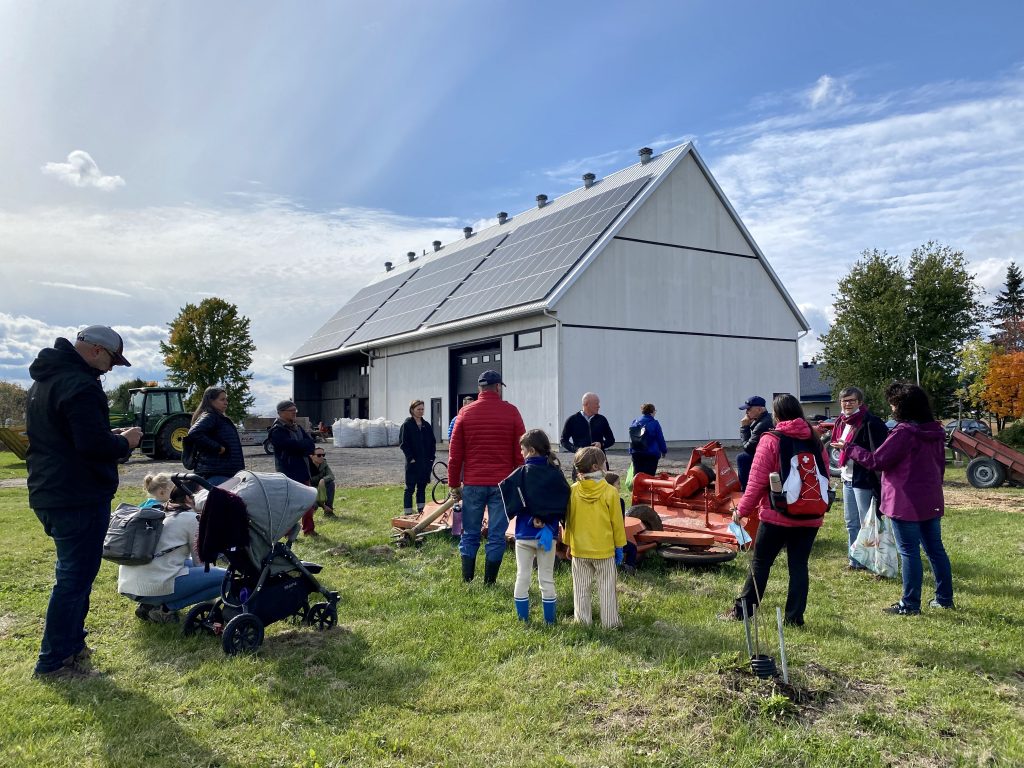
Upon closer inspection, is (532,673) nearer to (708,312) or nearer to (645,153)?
(708,312)

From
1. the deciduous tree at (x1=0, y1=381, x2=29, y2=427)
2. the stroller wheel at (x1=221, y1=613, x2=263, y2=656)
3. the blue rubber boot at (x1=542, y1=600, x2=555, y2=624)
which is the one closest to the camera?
the stroller wheel at (x1=221, y1=613, x2=263, y2=656)

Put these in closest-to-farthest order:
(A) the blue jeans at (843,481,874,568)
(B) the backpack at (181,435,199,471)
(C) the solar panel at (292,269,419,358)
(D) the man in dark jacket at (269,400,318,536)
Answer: (A) the blue jeans at (843,481,874,568) → (B) the backpack at (181,435,199,471) → (D) the man in dark jacket at (269,400,318,536) → (C) the solar panel at (292,269,419,358)

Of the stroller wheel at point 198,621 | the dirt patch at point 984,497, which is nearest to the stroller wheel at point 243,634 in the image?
the stroller wheel at point 198,621

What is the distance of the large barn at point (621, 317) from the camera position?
23734 mm

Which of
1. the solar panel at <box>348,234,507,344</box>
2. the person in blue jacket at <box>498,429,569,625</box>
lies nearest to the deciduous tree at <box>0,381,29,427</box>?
the solar panel at <box>348,234,507,344</box>

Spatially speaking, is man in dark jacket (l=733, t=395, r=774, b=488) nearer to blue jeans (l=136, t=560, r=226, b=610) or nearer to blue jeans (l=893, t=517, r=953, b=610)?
blue jeans (l=893, t=517, r=953, b=610)

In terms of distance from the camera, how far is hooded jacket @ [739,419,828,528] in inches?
217

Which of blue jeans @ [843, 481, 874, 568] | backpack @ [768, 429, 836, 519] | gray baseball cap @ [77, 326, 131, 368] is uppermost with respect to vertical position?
gray baseball cap @ [77, 326, 131, 368]

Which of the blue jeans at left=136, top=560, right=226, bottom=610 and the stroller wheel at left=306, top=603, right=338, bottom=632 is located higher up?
the blue jeans at left=136, top=560, right=226, bottom=610

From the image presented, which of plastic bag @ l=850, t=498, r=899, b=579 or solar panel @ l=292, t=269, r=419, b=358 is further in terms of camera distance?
solar panel @ l=292, t=269, r=419, b=358

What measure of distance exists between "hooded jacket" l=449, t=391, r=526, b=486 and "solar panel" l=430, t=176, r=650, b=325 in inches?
637

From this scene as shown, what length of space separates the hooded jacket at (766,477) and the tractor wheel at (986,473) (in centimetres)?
1218

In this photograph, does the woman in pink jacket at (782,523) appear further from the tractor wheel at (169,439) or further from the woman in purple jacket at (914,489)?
the tractor wheel at (169,439)

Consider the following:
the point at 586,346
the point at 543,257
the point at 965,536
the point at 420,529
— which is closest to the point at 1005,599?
the point at 965,536
